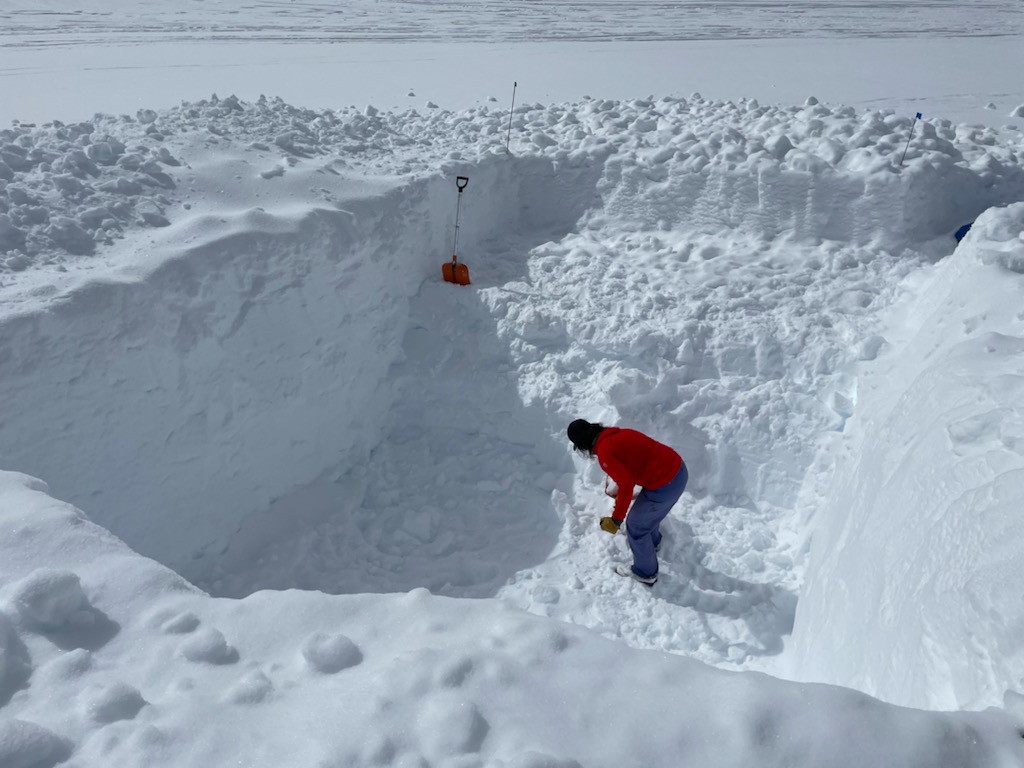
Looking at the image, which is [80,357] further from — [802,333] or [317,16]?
[317,16]

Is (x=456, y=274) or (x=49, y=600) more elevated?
(x=49, y=600)

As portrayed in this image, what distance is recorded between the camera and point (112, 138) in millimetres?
5461

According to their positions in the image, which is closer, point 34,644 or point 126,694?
point 126,694

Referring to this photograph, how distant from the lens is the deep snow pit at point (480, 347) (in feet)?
14.3

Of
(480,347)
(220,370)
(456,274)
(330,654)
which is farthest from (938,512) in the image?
Result: (456,274)

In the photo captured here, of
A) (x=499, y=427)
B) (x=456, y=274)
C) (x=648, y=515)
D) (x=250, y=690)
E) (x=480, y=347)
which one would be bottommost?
(x=499, y=427)

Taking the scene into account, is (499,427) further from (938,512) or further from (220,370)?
(938,512)

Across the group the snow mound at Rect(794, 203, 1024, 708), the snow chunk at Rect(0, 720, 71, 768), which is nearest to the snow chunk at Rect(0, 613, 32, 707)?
the snow chunk at Rect(0, 720, 71, 768)

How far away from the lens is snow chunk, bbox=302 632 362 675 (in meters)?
2.00

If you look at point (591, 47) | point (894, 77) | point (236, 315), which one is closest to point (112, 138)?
point (236, 315)

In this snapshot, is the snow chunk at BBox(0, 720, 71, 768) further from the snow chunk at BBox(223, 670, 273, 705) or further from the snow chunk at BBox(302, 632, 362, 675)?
the snow chunk at BBox(302, 632, 362, 675)

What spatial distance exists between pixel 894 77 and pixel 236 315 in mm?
10594

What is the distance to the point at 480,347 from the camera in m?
5.98

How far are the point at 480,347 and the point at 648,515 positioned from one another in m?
2.28
